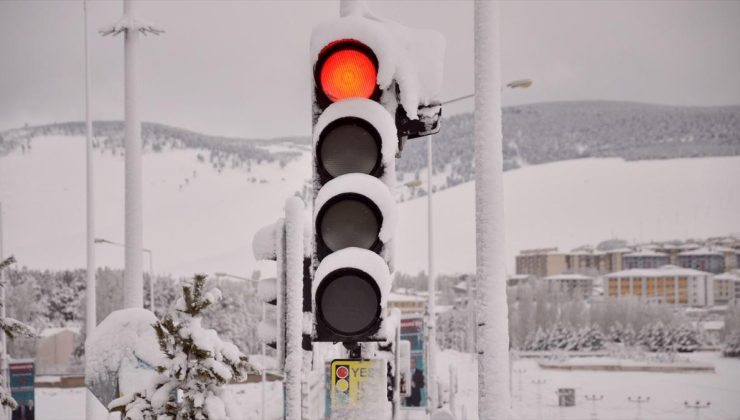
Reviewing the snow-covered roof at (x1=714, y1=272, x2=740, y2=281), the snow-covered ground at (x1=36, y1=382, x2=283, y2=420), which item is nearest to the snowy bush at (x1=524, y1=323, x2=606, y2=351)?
the snow-covered ground at (x1=36, y1=382, x2=283, y2=420)

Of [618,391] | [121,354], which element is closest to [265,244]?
[121,354]

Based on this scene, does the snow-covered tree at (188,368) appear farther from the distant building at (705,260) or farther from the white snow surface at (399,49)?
the distant building at (705,260)

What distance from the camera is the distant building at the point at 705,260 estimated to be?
7554 inches

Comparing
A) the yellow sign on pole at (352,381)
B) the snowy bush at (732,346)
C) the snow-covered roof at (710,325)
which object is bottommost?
the snowy bush at (732,346)

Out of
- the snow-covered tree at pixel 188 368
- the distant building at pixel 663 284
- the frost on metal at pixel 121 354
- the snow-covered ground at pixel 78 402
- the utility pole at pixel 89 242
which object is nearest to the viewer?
the frost on metal at pixel 121 354

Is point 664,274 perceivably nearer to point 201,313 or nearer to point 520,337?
point 520,337

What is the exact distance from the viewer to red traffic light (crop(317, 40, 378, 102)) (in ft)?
12.8

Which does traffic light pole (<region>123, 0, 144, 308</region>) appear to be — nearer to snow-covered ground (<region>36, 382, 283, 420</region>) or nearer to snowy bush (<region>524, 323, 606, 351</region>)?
snow-covered ground (<region>36, 382, 283, 420</region>)

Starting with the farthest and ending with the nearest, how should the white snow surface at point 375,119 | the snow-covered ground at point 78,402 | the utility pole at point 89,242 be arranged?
the snow-covered ground at point 78,402
the utility pole at point 89,242
the white snow surface at point 375,119

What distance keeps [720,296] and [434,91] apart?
19031 cm

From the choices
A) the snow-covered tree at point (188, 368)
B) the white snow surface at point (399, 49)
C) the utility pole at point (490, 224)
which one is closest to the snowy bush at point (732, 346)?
the snow-covered tree at point (188, 368)

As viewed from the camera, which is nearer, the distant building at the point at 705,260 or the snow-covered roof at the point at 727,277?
the snow-covered roof at the point at 727,277

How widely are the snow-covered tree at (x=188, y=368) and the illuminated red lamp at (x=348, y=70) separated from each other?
622 centimetres

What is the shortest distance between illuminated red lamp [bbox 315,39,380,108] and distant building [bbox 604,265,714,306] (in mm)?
173042
